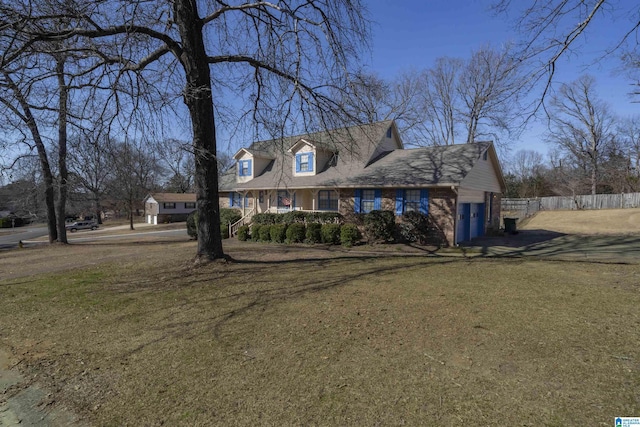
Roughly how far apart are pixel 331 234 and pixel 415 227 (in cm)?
374

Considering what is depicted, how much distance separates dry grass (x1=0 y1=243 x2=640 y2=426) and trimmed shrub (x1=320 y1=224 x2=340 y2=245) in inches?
265

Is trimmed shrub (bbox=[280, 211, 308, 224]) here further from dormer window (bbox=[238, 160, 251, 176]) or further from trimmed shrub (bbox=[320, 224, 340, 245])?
dormer window (bbox=[238, 160, 251, 176])

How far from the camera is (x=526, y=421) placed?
2744mm

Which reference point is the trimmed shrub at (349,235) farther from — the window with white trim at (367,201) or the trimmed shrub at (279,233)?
the trimmed shrub at (279,233)

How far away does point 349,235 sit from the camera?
14234 mm

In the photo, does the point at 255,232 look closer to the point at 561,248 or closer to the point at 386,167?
the point at 386,167

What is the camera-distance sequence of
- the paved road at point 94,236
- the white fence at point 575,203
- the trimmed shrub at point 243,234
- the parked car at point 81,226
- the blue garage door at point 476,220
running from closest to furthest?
1. the blue garage door at point 476,220
2. the trimmed shrub at point 243,234
3. the paved road at point 94,236
4. the white fence at point 575,203
5. the parked car at point 81,226

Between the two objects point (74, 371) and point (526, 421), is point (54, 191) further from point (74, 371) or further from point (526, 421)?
point (526, 421)

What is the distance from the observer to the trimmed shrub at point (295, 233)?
15477 mm

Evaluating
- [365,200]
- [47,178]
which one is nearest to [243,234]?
[365,200]

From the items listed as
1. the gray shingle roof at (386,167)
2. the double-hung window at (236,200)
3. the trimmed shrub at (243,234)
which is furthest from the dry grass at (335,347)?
the double-hung window at (236,200)

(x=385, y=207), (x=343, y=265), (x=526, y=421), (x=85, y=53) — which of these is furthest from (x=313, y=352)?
(x=385, y=207)

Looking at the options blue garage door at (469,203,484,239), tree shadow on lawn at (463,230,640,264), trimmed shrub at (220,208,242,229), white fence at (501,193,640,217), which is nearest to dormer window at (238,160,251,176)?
trimmed shrub at (220,208,242,229)

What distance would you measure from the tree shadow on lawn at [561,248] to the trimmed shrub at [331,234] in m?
5.49
